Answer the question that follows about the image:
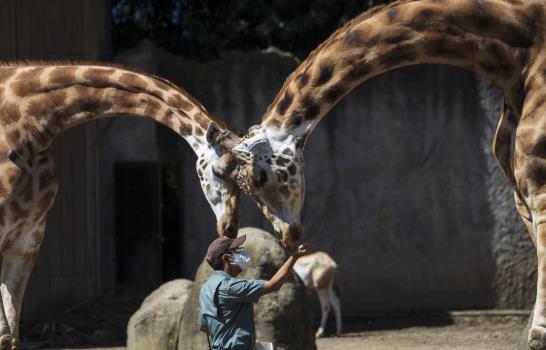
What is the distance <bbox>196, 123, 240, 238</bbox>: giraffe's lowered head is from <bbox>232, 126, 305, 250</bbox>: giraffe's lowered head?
44cm

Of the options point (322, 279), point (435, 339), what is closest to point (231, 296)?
point (435, 339)

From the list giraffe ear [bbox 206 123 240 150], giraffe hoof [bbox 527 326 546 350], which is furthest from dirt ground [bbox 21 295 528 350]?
giraffe hoof [bbox 527 326 546 350]

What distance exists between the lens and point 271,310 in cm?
845

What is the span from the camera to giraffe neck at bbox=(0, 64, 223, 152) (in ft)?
22.9

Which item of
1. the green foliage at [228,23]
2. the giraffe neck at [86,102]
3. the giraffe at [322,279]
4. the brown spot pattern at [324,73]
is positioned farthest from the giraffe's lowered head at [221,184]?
the green foliage at [228,23]

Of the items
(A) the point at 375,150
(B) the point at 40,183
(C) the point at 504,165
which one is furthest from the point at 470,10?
(A) the point at 375,150

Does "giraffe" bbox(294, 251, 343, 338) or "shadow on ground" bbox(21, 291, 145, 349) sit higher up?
"giraffe" bbox(294, 251, 343, 338)

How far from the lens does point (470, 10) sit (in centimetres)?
581

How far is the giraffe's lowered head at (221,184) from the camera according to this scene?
6.69 m

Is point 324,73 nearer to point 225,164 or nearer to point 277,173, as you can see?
point 277,173

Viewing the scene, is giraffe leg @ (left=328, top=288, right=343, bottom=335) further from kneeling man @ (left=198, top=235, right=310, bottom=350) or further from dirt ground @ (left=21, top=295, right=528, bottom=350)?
kneeling man @ (left=198, top=235, right=310, bottom=350)

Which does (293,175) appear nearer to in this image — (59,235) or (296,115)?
(296,115)

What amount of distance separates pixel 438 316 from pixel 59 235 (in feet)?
14.3

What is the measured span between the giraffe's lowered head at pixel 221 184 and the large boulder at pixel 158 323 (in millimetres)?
2366
